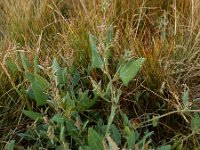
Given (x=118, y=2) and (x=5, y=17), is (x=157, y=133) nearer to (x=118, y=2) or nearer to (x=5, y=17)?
(x=118, y=2)

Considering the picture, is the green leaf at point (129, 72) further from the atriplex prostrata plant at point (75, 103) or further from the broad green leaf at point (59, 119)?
the broad green leaf at point (59, 119)

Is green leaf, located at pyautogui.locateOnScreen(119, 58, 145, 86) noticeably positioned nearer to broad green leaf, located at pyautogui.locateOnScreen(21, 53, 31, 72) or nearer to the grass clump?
the grass clump

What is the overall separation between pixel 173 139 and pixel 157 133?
9cm

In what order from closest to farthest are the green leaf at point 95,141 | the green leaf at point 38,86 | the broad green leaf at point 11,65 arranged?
the green leaf at point 95,141, the green leaf at point 38,86, the broad green leaf at point 11,65

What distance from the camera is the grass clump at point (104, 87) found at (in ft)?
4.10

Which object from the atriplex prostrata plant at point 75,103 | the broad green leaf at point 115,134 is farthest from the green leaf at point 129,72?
the broad green leaf at point 115,134

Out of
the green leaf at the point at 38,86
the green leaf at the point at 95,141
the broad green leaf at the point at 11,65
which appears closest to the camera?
the green leaf at the point at 95,141

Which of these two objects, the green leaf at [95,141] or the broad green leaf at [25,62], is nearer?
the green leaf at [95,141]

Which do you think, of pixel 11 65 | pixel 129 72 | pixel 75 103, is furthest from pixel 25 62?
pixel 129 72

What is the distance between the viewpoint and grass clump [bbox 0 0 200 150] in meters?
1.25

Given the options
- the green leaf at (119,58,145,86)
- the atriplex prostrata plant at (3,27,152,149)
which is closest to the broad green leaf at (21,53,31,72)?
the atriplex prostrata plant at (3,27,152,149)

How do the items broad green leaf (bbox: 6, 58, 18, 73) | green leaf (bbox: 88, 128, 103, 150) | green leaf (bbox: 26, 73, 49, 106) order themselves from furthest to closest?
broad green leaf (bbox: 6, 58, 18, 73)
green leaf (bbox: 26, 73, 49, 106)
green leaf (bbox: 88, 128, 103, 150)

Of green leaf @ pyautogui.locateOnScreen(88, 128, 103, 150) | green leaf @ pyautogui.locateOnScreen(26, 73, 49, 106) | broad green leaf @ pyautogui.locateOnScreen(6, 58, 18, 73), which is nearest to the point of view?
green leaf @ pyautogui.locateOnScreen(88, 128, 103, 150)

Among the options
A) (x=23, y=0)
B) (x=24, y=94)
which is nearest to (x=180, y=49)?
(x=24, y=94)
